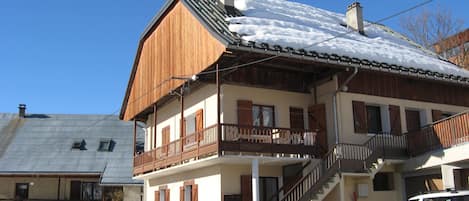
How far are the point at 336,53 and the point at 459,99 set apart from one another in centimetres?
767

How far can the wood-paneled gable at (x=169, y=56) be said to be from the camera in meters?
19.9

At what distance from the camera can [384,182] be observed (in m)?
21.0

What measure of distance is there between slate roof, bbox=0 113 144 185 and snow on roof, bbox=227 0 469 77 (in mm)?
15500

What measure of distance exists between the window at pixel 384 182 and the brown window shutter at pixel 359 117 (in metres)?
1.85

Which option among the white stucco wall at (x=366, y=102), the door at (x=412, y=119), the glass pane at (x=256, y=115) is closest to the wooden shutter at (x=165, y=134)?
the glass pane at (x=256, y=115)

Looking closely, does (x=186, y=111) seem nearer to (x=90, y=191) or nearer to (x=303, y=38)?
(x=303, y=38)

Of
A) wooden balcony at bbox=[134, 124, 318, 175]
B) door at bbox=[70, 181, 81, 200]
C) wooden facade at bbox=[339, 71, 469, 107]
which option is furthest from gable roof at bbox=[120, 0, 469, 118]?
door at bbox=[70, 181, 81, 200]

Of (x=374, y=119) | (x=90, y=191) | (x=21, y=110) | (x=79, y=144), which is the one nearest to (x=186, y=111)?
(x=374, y=119)

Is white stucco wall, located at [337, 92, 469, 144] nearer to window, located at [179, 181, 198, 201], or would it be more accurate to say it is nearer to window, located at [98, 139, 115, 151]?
window, located at [179, 181, 198, 201]

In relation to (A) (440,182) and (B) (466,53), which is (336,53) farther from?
(B) (466,53)

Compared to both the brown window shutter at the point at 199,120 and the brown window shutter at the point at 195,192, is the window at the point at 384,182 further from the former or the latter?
the brown window shutter at the point at 199,120

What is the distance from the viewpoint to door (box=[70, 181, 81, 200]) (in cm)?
3572

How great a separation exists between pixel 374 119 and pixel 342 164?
4.00 meters

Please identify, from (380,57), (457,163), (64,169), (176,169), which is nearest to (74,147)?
(64,169)
